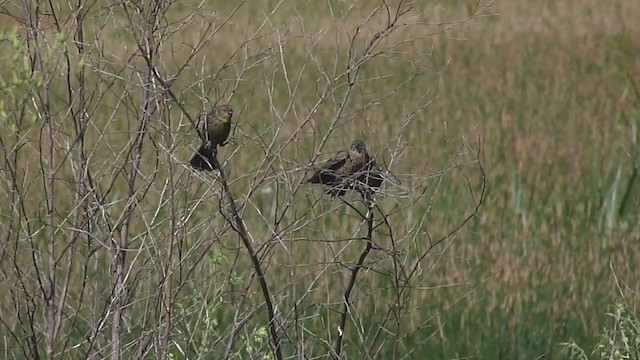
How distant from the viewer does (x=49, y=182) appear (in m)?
3.91

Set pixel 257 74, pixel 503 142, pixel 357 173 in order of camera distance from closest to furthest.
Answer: pixel 357 173 → pixel 503 142 → pixel 257 74

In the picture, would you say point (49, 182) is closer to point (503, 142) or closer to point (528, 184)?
point (528, 184)

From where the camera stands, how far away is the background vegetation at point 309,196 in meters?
3.95

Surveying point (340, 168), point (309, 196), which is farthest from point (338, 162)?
point (309, 196)

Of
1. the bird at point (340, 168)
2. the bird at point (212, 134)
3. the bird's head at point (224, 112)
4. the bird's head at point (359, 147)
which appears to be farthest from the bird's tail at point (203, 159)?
the bird's head at point (359, 147)

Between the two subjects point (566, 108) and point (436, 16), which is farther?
point (436, 16)

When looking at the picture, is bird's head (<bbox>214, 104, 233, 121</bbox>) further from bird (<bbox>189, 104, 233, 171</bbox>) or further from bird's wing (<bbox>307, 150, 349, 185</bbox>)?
bird's wing (<bbox>307, 150, 349, 185</bbox>)

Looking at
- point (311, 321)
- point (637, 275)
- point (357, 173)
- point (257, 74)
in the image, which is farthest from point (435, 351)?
point (257, 74)

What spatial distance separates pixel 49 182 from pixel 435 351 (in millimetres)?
1991

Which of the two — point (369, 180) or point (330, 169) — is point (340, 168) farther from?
point (369, 180)

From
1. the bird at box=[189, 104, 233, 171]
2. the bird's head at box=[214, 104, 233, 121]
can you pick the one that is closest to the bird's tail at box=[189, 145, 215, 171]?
the bird at box=[189, 104, 233, 171]

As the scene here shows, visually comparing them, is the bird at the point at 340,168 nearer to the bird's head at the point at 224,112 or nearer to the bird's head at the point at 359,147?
the bird's head at the point at 359,147

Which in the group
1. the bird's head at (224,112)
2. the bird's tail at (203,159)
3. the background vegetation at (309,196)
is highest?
the bird's head at (224,112)

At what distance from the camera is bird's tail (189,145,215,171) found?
3.76 m
